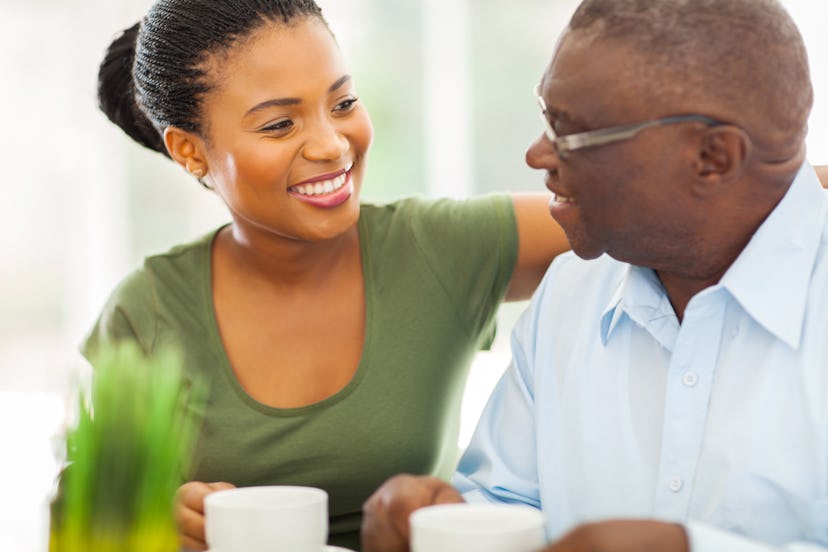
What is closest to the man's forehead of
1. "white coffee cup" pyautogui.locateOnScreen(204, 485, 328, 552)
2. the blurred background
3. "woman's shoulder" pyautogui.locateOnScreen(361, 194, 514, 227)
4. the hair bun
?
"white coffee cup" pyautogui.locateOnScreen(204, 485, 328, 552)

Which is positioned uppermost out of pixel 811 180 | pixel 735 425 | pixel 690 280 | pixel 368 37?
pixel 368 37

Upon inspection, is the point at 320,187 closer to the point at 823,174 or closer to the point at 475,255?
the point at 475,255

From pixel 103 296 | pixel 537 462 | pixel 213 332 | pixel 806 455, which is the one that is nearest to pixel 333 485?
pixel 213 332

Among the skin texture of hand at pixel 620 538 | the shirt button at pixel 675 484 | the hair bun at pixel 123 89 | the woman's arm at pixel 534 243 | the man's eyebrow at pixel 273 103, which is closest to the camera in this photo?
the skin texture of hand at pixel 620 538

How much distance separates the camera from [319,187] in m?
1.88

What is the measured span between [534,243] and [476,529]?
1.04 meters

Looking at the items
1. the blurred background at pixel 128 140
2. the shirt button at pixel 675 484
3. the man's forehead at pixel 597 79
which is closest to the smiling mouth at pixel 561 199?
the man's forehead at pixel 597 79

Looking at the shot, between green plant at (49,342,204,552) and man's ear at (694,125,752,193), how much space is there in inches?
26.1

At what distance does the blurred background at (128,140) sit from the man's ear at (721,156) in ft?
15.5

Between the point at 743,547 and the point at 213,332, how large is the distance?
1.18 meters

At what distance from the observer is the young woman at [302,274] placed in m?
1.86

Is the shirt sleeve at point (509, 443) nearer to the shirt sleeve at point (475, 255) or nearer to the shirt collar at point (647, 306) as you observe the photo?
the shirt collar at point (647, 306)

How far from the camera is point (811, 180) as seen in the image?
1329 millimetres

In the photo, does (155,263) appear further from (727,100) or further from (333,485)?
(727,100)
